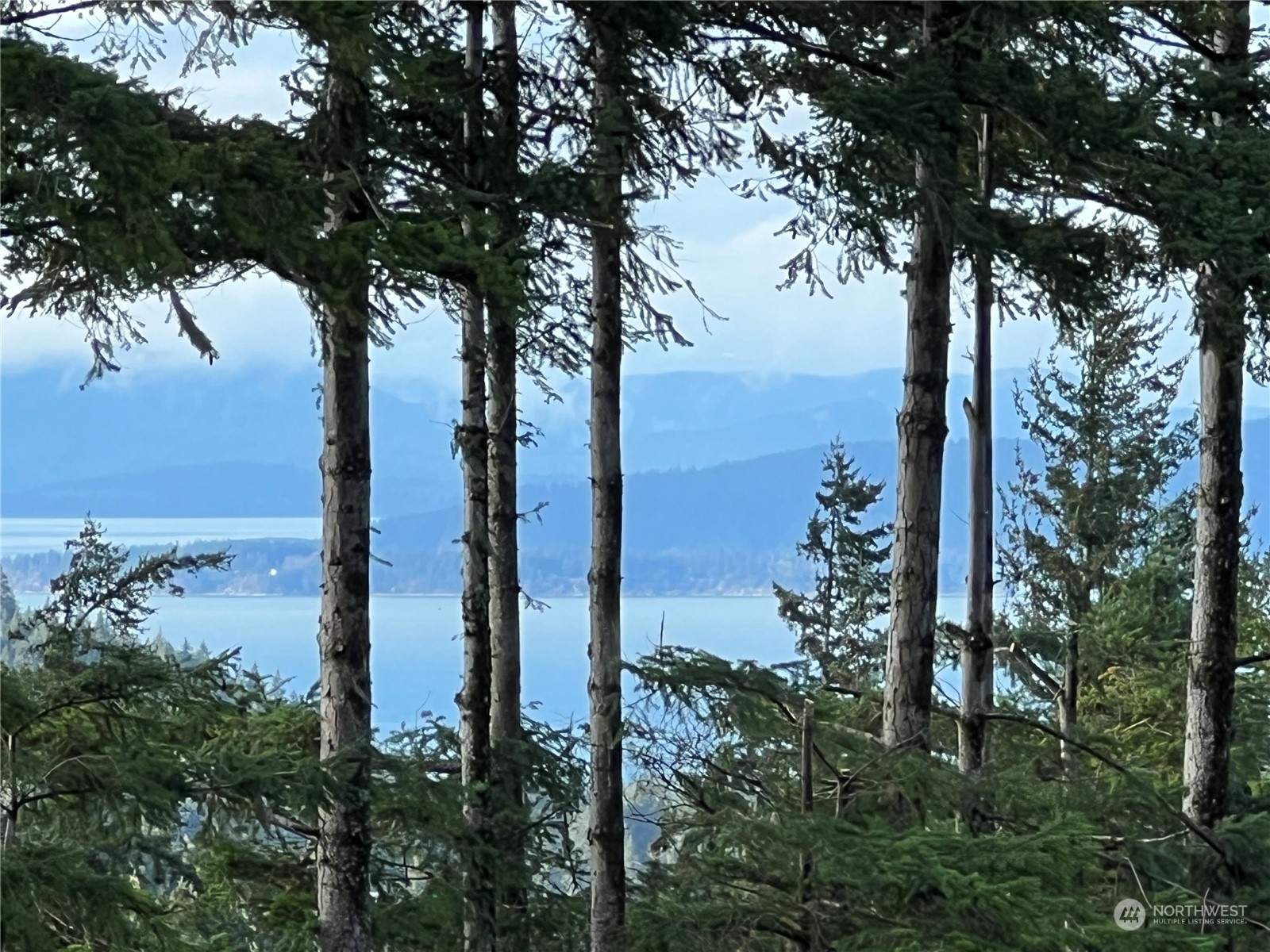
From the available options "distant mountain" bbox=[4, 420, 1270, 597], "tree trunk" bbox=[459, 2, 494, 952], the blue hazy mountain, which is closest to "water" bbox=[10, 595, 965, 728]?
"tree trunk" bbox=[459, 2, 494, 952]

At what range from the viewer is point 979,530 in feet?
27.6

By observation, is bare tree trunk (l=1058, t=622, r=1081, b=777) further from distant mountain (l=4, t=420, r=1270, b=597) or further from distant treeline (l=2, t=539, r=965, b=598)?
distant treeline (l=2, t=539, r=965, b=598)

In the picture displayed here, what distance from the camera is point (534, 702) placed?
10.3 metres

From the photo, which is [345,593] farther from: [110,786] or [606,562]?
[606,562]

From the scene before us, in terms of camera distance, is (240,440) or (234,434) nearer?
(234,434)

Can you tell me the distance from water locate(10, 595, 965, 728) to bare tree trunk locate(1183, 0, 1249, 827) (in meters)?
2.83

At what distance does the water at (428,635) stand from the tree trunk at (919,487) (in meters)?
0.81

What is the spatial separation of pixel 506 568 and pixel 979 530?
316 cm

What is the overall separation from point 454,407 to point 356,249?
14.2ft

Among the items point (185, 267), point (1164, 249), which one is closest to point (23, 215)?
point (185, 267)

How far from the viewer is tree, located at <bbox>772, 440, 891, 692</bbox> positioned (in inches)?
850

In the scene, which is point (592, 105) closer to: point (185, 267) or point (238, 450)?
point (185, 267)

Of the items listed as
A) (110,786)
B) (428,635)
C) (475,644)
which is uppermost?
(475,644)

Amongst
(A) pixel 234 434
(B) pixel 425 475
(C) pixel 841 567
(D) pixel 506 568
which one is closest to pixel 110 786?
(D) pixel 506 568
